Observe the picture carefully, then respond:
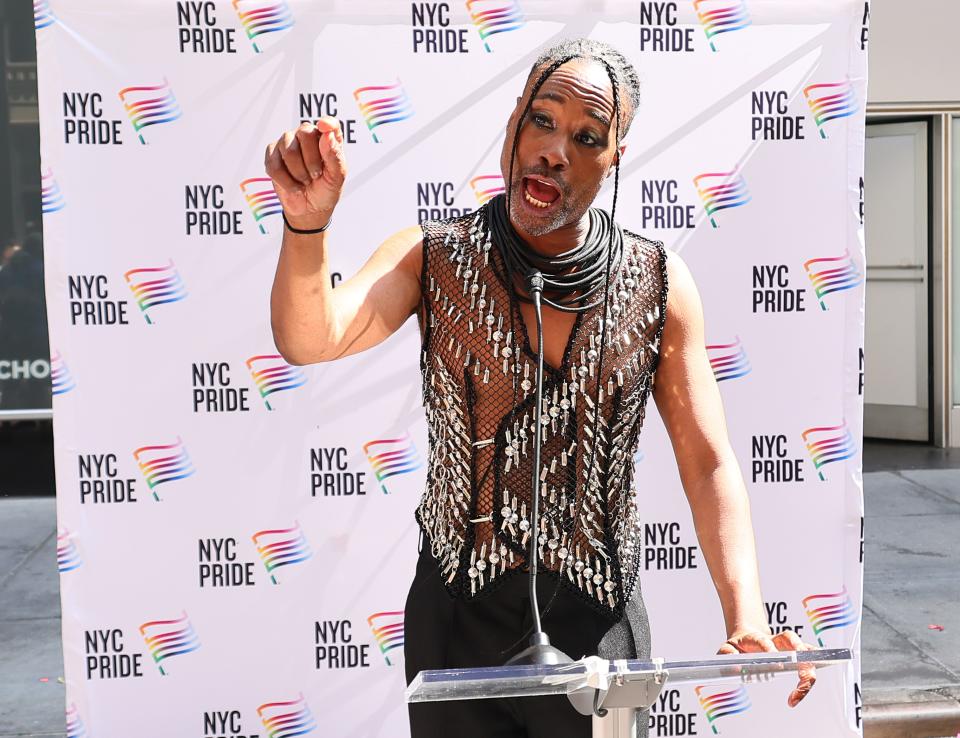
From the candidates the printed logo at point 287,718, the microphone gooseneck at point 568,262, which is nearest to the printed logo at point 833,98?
the microphone gooseneck at point 568,262

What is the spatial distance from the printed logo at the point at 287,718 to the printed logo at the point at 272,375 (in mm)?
973

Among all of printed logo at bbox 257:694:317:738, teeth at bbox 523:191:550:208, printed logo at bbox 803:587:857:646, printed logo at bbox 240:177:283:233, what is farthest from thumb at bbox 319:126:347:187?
printed logo at bbox 803:587:857:646

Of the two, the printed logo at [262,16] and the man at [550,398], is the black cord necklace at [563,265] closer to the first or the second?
the man at [550,398]

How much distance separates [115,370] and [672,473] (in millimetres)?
1823

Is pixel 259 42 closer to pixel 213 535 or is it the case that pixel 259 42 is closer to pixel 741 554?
pixel 213 535

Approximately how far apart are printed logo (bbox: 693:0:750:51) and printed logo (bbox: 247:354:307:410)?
170cm

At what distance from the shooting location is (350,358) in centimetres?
371

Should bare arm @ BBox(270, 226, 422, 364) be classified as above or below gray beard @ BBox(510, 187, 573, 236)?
below

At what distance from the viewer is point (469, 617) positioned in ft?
7.31

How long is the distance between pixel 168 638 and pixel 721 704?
184 cm

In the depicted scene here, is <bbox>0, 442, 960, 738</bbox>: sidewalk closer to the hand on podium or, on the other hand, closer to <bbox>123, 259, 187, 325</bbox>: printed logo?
<bbox>123, 259, 187, 325</bbox>: printed logo

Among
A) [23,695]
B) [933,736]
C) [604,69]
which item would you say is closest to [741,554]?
[604,69]

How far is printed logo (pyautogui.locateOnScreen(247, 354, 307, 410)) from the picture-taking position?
372 centimetres

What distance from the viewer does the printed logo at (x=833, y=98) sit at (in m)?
3.73
